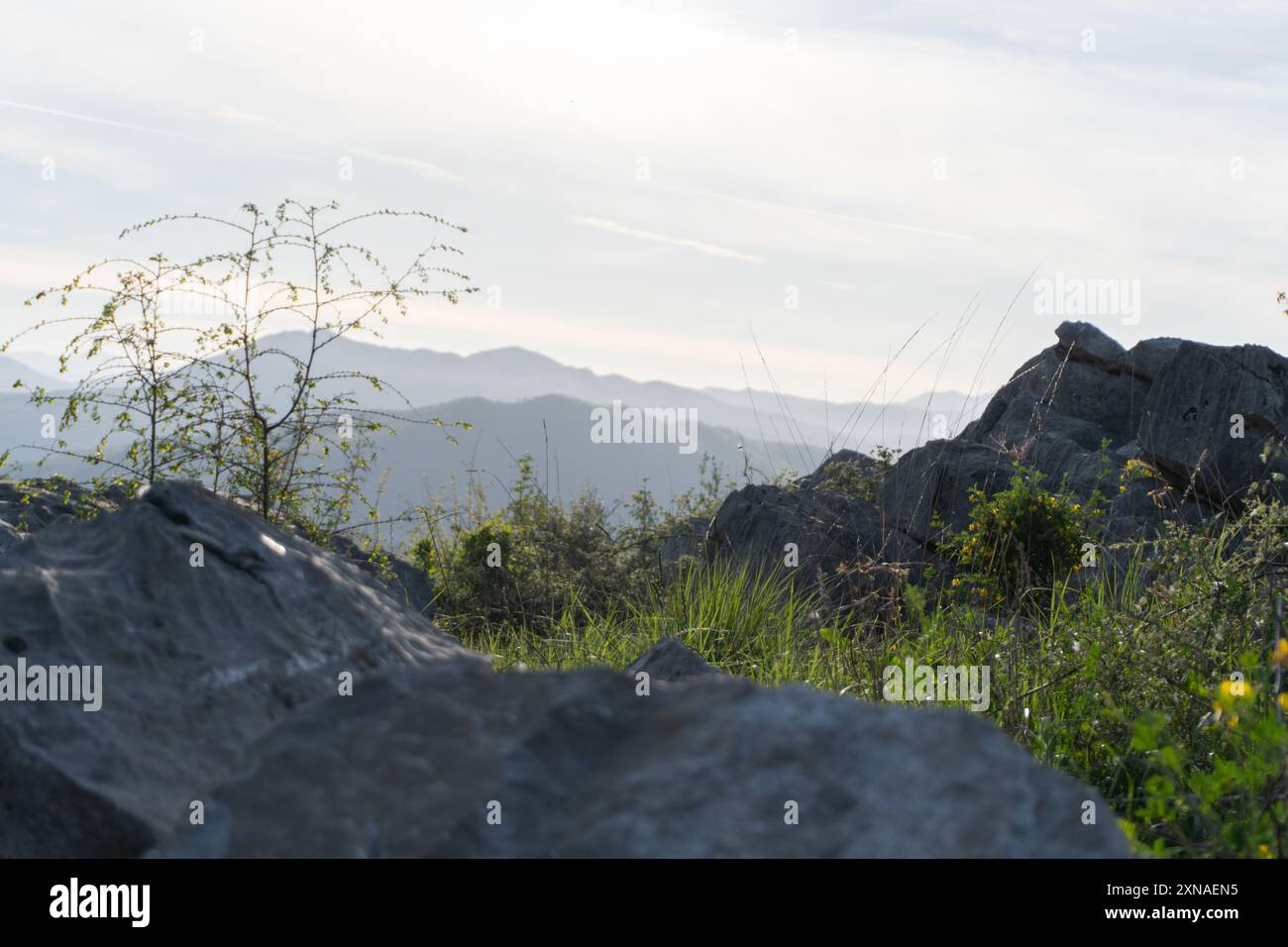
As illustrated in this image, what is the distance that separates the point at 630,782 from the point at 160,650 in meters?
1.44

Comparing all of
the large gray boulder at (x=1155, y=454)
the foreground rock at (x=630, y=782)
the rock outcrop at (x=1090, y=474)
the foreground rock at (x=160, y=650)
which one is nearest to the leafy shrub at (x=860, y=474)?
the rock outcrop at (x=1090, y=474)

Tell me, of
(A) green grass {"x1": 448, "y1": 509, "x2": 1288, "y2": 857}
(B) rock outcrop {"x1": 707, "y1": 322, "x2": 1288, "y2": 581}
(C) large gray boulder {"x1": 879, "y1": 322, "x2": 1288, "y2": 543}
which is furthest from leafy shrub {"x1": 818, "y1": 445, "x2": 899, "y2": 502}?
(A) green grass {"x1": 448, "y1": 509, "x2": 1288, "y2": 857}

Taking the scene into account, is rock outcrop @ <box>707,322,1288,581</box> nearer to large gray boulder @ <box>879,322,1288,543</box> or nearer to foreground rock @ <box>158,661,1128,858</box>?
large gray boulder @ <box>879,322,1288,543</box>

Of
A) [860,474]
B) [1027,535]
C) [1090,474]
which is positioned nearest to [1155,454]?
[1090,474]

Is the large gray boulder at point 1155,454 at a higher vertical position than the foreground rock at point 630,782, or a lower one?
higher

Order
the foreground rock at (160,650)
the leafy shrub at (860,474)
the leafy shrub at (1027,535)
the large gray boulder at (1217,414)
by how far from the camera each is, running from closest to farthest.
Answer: the foreground rock at (160,650) < the leafy shrub at (1027,535) < the large gray boulder at (1217,414) < the leafy shrub at (860,474)

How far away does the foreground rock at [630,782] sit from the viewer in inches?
67.4

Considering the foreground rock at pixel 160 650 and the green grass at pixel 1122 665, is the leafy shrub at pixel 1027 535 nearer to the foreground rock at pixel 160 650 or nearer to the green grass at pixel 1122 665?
the green grass at pixel 1122 665

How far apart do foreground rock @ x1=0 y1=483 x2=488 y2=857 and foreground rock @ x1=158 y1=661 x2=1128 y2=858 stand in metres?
0.30

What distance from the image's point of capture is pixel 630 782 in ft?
6.17

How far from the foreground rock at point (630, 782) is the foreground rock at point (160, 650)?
30 cm
